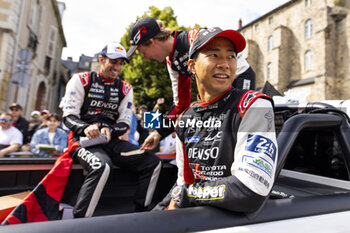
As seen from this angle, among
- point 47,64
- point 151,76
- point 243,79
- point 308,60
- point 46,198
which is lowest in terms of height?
point 46,198

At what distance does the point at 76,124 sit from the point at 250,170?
1741mm

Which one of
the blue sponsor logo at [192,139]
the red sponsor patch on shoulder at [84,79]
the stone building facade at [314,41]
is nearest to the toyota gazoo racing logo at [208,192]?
the blue sponsor logo at [192,139]

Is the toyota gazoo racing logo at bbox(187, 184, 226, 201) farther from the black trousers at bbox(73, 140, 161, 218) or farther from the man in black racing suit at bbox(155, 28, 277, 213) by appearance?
the black trousers at bbox(73, 140, 161, 218)

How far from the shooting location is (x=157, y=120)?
2.00 m

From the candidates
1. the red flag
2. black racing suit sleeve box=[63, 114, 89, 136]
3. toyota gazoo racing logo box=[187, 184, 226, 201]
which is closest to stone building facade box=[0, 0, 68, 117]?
black racing suit sleeve box=[63, 114, 89, 136]

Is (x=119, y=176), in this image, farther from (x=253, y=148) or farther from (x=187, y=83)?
(x=253, y=148)

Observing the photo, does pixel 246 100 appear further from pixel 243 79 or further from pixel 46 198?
pixel 46 198

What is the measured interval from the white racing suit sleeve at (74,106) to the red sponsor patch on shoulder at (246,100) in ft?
5.04

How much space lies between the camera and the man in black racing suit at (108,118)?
2.20 metres

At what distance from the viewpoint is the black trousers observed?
6.35 ft

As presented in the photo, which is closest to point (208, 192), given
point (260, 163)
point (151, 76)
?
point (260, 163)

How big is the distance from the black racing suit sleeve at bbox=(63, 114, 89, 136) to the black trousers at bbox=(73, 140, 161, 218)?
0.53 ft

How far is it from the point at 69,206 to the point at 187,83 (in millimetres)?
1630

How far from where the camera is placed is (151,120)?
6.48 ft
